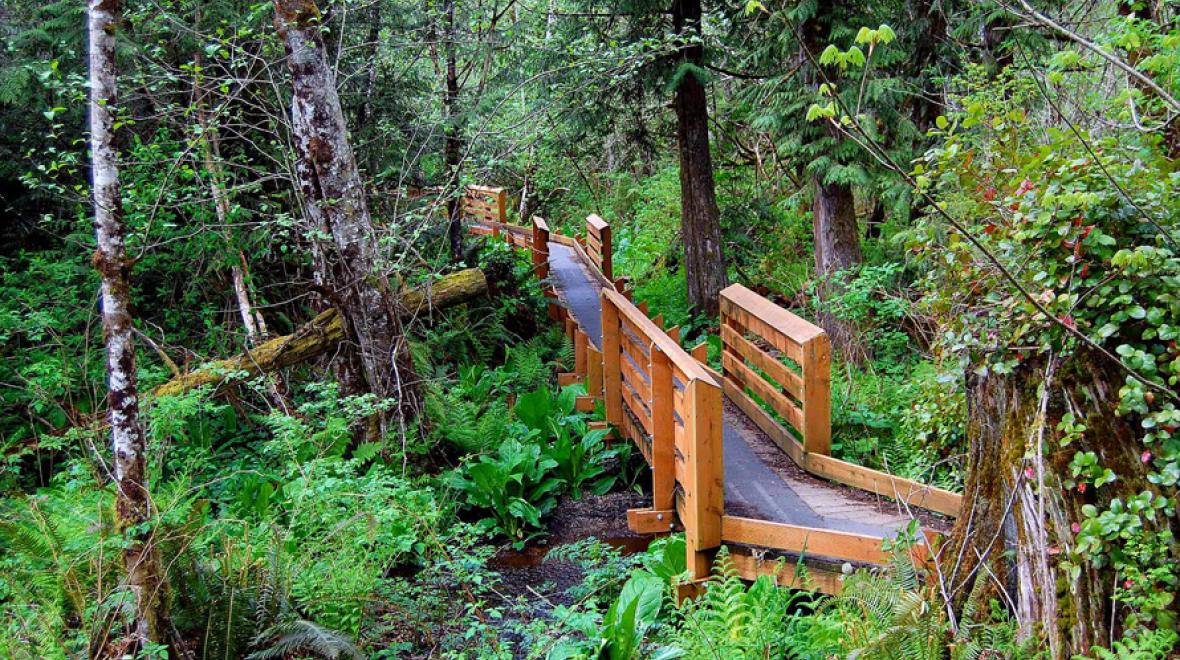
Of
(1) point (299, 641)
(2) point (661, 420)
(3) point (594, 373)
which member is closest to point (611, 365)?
(3) point (594, 373)

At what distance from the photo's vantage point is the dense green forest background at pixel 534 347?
333cm

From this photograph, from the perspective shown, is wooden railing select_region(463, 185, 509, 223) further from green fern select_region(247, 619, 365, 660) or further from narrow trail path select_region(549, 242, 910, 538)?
green fern select_region(247, 619, 365, 660)

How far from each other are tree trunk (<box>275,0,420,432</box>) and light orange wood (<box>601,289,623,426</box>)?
1.79 m

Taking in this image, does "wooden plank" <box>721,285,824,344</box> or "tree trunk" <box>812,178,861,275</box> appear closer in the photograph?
"wooden plank" <box>721,285,824,344</box>

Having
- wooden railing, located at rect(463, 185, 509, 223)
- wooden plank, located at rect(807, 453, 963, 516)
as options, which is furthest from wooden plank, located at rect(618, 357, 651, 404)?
wooden railing, located at rect(463, 185, 509, 223)

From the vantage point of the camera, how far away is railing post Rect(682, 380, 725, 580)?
5168mm

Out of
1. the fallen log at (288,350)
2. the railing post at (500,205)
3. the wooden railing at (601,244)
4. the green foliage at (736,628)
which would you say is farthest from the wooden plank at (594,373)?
the railing post at (500,205)

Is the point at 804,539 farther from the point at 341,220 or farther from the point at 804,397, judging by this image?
the point at 341,220

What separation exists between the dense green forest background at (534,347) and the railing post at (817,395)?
2.20 ft

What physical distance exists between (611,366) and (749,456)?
1948 mm

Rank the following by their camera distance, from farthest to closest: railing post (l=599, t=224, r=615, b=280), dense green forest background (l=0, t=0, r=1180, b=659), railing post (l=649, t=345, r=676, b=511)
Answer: railing post (l=599, t=224, r=615, b=280) < railing post (l=649, t=345, r=676, b=511) < dense green forest background (l=0, t=0, r=1180, b=659)

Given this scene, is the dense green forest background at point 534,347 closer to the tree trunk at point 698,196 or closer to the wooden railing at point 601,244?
the tree trunk at point 698,196

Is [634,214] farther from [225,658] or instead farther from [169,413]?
[225,658]

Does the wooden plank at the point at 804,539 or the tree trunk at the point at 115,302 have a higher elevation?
the tree trunk at the point at 115,302
